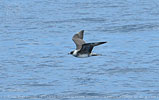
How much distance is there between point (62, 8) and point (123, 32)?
9.69 metres

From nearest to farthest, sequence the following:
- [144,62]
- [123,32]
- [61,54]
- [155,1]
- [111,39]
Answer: [144,62] < [61,54] < [111,39] < [123,32] < [155,1]

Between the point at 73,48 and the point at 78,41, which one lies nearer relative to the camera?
the point at 78,41

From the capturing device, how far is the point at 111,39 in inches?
1101

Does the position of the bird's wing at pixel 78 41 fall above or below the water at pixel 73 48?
above

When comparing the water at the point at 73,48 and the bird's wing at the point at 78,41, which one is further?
the bird's wing at the point at 78,41

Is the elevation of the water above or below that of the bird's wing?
below

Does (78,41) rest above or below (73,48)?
above

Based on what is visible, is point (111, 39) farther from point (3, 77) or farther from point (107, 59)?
point (3, 77)

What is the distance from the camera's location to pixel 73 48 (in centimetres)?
2678

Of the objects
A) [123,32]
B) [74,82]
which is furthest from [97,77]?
[123,32]

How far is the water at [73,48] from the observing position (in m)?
19.7

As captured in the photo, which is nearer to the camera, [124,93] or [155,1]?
[124,93]

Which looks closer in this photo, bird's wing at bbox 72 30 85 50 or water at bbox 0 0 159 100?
water at bbox 0 0 159 100

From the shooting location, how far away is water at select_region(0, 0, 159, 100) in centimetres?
1970
